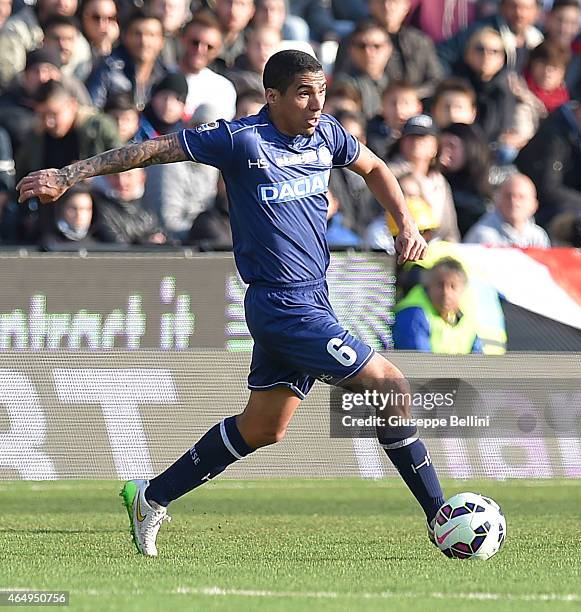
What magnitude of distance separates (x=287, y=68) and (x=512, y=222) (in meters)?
5.58

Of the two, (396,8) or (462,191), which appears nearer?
(462,191)

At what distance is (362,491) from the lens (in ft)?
35.5

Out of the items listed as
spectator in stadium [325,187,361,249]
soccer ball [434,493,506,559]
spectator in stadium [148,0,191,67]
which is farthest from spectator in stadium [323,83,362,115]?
soccer ball [434,493,506,559]

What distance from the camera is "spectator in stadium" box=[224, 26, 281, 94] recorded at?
47.0 ft

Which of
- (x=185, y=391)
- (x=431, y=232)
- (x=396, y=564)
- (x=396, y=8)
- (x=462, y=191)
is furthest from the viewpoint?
(x=396, y=8)

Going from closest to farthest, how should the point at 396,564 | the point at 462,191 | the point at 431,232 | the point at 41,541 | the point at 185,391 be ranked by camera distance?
1. the point at 396,564
2. the point at 41,541
3. the point at 185,391
4. the point at 431,232
5. the point at 462,191

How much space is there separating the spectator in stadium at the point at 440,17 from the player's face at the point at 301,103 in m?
9.29

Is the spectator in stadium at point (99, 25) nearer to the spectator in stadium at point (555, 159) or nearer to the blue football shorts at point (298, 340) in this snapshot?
the spectator in stadium at point (555, 159)

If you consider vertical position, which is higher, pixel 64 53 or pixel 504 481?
pixel 64 53

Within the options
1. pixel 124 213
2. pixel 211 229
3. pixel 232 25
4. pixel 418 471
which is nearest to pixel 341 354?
pixel 418 471

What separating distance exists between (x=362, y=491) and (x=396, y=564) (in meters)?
3.70

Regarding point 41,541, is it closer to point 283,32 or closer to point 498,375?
point 498,375

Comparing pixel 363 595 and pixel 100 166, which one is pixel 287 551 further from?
pixel 100 166

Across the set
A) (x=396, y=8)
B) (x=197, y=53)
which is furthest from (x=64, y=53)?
(x=396, y=8)
